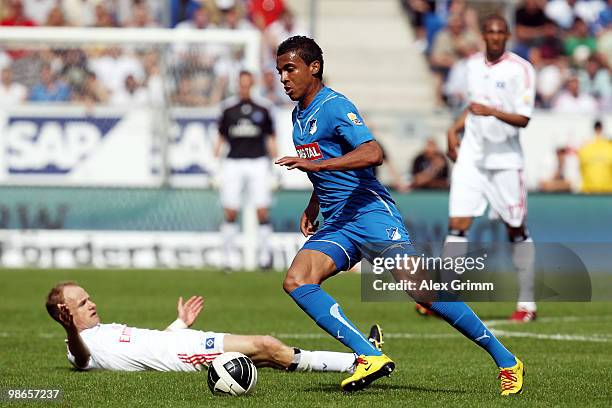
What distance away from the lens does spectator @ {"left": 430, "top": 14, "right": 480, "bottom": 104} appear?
2530cm

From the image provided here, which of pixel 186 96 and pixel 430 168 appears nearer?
pixel 430 168

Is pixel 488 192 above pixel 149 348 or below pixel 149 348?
above

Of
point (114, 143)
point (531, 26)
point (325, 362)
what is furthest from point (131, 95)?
point (325, 362)

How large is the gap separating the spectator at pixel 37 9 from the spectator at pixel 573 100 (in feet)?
33.0

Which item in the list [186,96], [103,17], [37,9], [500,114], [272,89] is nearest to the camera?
[500,114]

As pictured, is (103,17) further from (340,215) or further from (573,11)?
(340,215)

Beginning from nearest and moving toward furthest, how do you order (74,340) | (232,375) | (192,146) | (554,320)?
1. (232,375)
2. (74,340)
3. (554,320)
4. (192,146)

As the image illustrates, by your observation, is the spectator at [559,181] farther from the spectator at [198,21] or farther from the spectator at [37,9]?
the spectator at [37,9]

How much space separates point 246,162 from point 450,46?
702cm

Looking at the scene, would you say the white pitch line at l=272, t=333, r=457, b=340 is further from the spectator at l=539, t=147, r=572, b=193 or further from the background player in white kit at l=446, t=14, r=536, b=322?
the spectator at l=539, t=147, r=572, b=193

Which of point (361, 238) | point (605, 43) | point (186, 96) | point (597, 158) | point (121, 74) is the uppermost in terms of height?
point (605, 43)

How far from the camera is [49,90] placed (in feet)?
72.5

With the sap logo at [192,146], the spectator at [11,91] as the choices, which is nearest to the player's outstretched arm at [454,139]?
the sap logo at [192,146]

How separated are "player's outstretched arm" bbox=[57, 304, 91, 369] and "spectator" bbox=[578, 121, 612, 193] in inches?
→ 547
